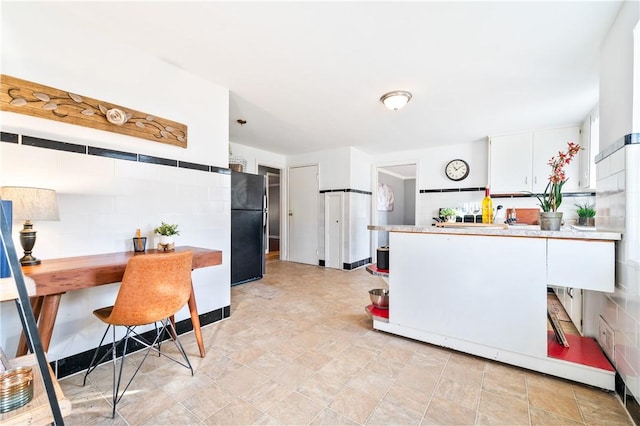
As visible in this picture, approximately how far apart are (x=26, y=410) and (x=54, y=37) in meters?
2.13

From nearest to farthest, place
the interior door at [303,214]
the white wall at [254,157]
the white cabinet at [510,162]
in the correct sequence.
→ the white cabinet at [510,162] → the white wall at [254,157] → the interior door at [303,214]

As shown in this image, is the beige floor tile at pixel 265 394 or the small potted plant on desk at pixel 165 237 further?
the small potted plant on desk at pixel 165 237

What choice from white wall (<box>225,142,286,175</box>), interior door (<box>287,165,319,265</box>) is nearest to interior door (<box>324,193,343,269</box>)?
interior door (<box>287,165,319,265</box>)

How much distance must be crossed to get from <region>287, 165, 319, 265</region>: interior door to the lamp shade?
13.6ft

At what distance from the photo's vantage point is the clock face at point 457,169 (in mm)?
4674

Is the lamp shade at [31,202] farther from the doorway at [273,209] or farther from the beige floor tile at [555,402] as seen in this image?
the doorway at [273,209]

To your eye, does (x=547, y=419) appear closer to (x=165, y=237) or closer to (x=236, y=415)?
(x=236, y=415)

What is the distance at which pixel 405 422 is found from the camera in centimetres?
138

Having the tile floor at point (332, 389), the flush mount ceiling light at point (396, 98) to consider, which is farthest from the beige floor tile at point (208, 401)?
the flush mount ceiling light at point (396, 98)

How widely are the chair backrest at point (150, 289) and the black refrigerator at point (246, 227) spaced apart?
6.82 feet

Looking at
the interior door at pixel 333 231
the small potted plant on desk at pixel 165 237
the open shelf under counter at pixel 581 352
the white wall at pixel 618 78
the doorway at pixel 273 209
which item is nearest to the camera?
the white wall at pixel 618 78

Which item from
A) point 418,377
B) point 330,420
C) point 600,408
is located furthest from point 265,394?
point 600,408

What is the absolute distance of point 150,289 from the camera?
5.03 feet

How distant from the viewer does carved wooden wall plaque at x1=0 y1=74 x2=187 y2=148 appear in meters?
1.58
